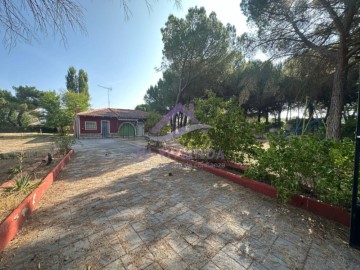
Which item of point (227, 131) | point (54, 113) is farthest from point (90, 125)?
point (227, 131)

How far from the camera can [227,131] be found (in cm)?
579

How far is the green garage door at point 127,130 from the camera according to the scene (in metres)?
22.5

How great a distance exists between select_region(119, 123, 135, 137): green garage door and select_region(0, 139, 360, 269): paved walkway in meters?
18.6

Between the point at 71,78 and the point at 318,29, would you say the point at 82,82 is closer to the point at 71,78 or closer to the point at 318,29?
the point at 71,78

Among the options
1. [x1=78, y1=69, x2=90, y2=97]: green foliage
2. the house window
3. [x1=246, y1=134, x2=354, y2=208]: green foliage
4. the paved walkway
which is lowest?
the paved walkway

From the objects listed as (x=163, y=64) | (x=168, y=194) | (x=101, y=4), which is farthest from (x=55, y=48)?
(x=163, y=64)

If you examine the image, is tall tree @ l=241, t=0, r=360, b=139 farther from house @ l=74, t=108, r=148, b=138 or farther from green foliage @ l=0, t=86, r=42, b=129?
green foliage @ l=0, t=86, r=42, b=129

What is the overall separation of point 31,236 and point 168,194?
2422mm

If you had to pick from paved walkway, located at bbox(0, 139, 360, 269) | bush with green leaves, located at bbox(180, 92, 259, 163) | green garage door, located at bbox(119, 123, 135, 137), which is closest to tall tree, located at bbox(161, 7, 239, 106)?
bush with green leaves, located at bbox(180, 92, 259, 163)

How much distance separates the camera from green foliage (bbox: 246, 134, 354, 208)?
2936 millimetres

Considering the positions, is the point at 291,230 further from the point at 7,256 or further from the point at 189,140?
the point at 189,140

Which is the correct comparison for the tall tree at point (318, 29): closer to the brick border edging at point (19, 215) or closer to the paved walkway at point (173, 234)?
the paved walkway at point (173, 234)

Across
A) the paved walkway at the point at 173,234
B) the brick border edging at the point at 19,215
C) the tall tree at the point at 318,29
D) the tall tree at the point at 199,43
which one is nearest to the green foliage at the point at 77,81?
the tall tree at the point at 199,43

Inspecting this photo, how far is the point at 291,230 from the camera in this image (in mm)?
2773
